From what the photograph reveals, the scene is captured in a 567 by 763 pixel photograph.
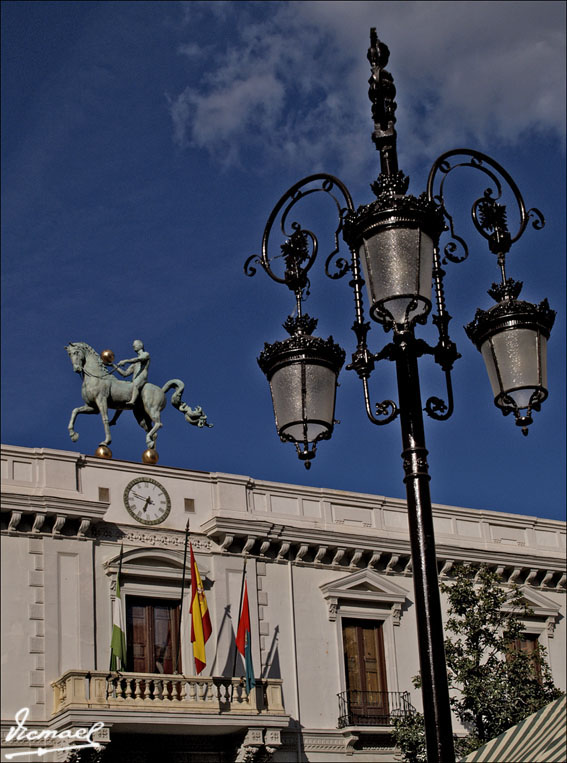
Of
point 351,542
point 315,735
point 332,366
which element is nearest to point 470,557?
point 351,542

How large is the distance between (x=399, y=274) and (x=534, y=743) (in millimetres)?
4356

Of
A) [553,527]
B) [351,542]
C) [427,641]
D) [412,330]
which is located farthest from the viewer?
[553,527]

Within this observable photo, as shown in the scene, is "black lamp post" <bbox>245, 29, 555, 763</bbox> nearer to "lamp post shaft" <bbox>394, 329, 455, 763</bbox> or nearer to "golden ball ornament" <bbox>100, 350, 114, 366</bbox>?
"lamp post shaft" <bbox>394, 329, 455, 763</bbox>

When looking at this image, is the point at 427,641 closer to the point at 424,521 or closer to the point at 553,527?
the point at 424,521

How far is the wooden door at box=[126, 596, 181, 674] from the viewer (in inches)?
1040

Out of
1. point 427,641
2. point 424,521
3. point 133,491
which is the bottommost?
point 427,641

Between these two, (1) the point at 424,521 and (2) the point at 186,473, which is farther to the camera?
(2) the point at 186,473

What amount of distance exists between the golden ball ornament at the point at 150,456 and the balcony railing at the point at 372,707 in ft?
23.3

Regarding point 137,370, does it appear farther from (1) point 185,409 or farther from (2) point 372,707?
(2) point 372,707

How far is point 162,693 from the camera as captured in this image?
25.3 meters

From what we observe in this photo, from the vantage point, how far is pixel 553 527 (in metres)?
34.5

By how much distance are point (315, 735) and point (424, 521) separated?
20553 mm

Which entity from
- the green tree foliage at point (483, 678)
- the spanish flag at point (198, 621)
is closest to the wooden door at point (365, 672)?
the green tree foliage at point (483, 678)

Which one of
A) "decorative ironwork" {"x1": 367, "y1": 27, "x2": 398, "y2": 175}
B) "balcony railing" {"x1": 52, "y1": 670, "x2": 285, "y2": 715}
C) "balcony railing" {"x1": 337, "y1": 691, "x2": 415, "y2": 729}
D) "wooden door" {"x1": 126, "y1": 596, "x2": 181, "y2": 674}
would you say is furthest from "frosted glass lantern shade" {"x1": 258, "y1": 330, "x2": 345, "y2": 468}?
"balcony railing" {"x1": 337, "y1": 691, "x2": 415, "y2": 729}
